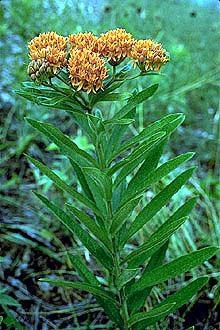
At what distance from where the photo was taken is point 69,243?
187 centimetres

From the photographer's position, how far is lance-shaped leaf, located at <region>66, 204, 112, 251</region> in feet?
3.34

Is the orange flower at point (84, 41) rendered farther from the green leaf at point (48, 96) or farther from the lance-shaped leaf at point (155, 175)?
the lance-shaped leaf at point (155, 175)

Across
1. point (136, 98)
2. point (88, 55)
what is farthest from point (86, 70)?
point (136, 98)

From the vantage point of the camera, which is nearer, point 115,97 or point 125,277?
point 115,97

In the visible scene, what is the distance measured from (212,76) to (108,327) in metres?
1.46

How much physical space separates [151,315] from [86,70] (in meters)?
0.47

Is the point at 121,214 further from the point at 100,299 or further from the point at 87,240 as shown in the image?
the point at 100,299

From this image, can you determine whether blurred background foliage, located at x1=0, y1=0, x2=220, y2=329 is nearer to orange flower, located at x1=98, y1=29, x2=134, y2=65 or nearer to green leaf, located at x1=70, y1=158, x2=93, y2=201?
green leaf, located at x1=70, y1=158, x2=93, y2=201

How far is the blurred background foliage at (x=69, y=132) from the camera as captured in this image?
66.6 inches

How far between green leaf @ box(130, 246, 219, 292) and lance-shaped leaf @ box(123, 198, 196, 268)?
37mm

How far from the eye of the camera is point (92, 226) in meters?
1.05

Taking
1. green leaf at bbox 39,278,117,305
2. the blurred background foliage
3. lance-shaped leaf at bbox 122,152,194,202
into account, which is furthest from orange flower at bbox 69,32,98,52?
the blurred background foliage

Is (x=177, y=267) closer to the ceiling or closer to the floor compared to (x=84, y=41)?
closer to the floor

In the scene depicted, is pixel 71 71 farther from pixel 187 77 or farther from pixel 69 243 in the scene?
pixel 187 77
